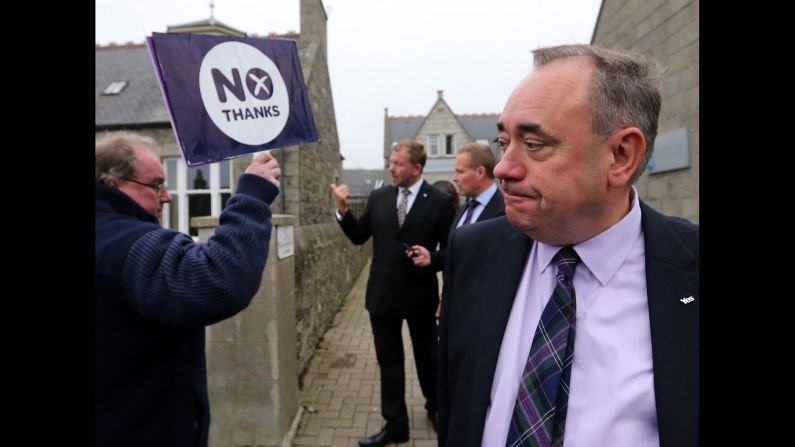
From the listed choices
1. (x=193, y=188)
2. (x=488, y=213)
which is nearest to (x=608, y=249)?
(x=488, y=213)

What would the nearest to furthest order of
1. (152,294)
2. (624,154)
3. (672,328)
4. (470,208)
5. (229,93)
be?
1. (672,328)
2. (624,154)
3. (152,294)
4. (229,93)
5. (470,208)

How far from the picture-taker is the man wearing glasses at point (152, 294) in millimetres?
1437

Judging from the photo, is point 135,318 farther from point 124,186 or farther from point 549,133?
point 549,133

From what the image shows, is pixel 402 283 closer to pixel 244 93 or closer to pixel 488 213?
pixel 488 213

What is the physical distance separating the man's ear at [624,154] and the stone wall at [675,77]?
434 cm

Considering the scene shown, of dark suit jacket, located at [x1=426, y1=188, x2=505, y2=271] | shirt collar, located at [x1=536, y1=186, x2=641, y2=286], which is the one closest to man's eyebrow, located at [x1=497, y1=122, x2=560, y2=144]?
shirt collar, located at [x1=536, y1=186, x2=641, y2=286]

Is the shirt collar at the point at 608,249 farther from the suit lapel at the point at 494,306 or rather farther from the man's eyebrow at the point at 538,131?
the man's eyebrow at the point at 538,131

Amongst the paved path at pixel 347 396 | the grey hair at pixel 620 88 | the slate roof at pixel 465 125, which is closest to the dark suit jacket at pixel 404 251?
the paved path at pixel 347 396

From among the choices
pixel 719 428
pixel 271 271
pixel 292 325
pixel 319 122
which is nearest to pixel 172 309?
pixel 719 428

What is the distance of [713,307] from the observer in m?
0.97

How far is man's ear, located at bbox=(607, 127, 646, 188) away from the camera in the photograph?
112 centimetres

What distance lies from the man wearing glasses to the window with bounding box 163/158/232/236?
28.6 ft

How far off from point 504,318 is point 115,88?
14920 mm

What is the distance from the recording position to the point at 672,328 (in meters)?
1.04
